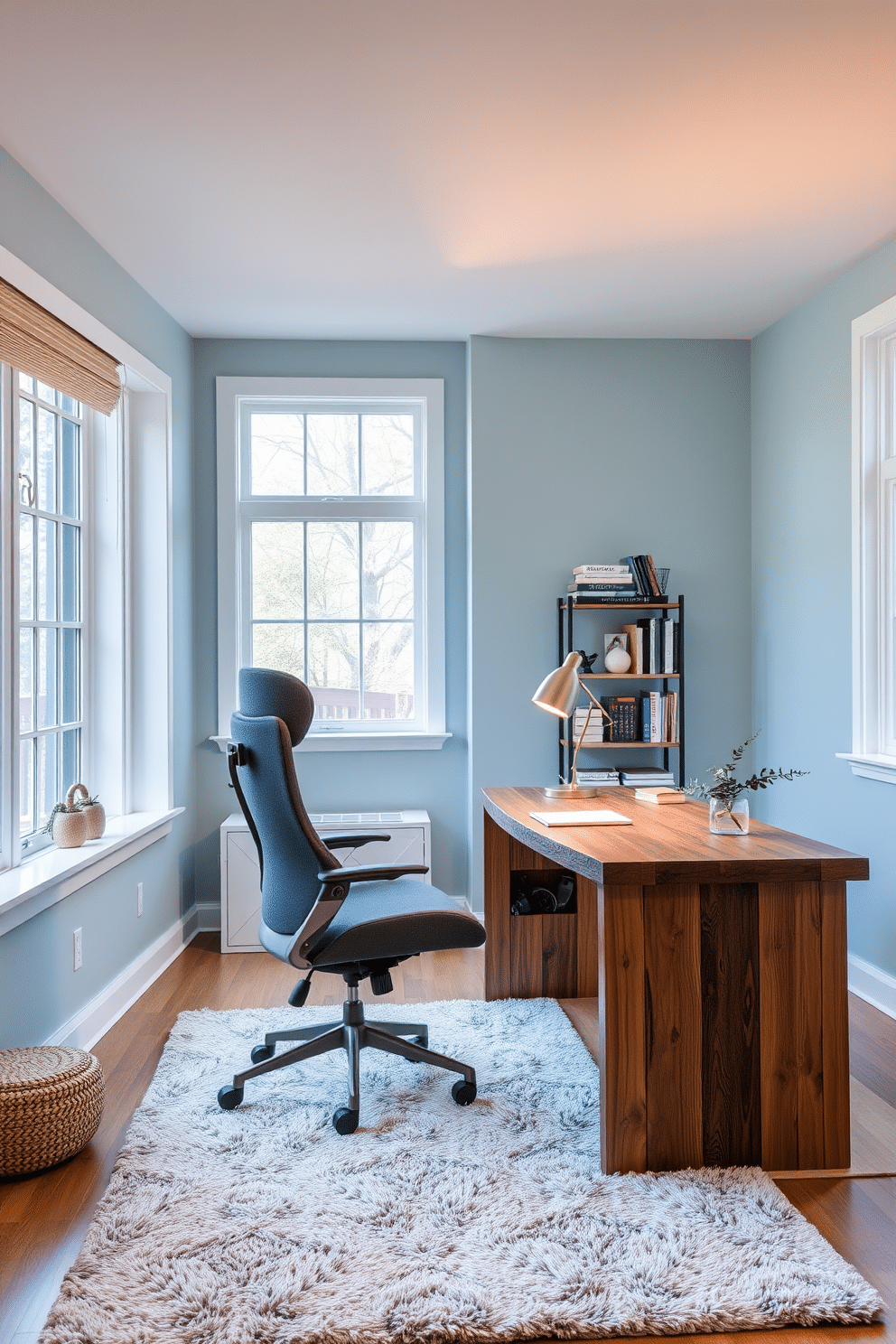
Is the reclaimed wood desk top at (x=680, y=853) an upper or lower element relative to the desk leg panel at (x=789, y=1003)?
upper

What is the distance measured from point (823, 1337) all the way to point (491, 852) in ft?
5.69

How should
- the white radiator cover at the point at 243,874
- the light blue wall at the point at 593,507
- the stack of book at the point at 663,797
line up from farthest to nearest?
the light blue wall at the point at 593,507, the white radiator cover at the point at 243,874, the stack of book at the point at 663,797

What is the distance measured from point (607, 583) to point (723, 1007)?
7.36ft

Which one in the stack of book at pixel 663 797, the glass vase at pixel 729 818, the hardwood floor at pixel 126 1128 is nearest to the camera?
the hardwood floor at pixel 126 1128

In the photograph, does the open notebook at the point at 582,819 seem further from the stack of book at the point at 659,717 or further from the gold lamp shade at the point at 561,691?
the stack of book at the point at 659,717

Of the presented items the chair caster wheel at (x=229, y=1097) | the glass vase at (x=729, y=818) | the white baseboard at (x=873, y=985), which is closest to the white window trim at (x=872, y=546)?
the white baseboard at (x=873, y=985)

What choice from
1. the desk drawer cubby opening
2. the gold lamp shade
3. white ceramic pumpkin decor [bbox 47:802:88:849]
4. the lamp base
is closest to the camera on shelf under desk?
the desk drawer cubby opening

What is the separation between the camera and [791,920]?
84.0 inches

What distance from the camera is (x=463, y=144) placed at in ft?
8.38

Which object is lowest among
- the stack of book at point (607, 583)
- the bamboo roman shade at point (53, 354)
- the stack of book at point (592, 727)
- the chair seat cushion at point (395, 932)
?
the chair seat cushion at point (395, 932)

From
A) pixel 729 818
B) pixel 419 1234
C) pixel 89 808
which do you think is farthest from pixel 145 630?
pixel 419 1234

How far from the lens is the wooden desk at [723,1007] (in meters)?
2.08

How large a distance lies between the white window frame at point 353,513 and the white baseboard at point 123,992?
34.5 inches

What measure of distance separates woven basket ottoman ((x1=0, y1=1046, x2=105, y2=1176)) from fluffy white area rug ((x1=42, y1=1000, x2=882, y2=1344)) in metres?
0.15
